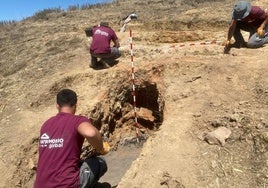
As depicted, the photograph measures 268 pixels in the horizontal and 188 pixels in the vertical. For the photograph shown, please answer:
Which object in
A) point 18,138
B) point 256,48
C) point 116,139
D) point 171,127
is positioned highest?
point 256,48

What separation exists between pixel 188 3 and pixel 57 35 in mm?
6191

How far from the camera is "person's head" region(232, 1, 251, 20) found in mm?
8242

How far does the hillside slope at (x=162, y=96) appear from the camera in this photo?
535 centimetres

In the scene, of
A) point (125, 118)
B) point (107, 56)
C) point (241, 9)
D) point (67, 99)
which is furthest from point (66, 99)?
point (241, 9)

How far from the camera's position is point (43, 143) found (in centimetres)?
480

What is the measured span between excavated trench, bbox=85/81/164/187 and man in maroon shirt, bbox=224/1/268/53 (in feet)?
6.98

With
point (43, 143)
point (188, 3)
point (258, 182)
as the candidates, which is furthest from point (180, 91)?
point (188, 3)

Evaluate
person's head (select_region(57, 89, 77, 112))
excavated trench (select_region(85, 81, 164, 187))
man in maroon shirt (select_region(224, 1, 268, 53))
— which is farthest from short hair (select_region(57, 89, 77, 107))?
man in maroon shirt (select_region(224, 1, 268, 53))

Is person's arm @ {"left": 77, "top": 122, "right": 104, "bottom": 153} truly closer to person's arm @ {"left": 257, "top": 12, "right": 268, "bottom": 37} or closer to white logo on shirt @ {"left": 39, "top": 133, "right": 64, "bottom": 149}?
white logo on shirt @ {"left": 39, "top": 133, "right": 64, "bottom": 149}

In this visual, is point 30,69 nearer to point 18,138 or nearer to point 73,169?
point 18,138

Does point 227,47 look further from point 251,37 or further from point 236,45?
point 251,37

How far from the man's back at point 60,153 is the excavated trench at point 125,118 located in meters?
3.35

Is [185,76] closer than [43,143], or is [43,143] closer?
[43,143]

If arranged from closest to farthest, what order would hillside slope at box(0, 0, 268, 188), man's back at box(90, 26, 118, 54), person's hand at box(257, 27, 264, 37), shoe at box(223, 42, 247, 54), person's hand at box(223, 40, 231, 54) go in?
hillside slope at box(0, 0, 268, 188), person's hand at box(257, 27, 264, 37), person's hand at box(223, 40, 231, 54), shoe at box(223, 42, 247, 54), man's back at box(90, 26, 118, 54)
